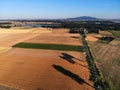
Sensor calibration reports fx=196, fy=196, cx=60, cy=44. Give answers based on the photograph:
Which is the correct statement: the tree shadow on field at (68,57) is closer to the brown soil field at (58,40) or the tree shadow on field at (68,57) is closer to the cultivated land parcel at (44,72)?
the cultivated land parcel at (44,72)

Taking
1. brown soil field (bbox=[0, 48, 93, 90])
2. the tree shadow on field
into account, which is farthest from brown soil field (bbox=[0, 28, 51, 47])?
the tree shadow on field

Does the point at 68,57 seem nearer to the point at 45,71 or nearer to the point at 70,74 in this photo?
the point at 45,71

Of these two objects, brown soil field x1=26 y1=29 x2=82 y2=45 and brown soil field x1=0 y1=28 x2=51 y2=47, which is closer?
brown soil field x1=0 y1=28 x2=51 y2=47

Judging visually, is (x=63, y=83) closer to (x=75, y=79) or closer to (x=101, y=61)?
(x=75, y=79)

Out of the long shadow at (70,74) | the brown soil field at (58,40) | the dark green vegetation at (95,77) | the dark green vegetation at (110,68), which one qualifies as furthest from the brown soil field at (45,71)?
the brown soil field at (58,40)

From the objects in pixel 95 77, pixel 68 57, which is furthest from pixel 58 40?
pixel 95 77

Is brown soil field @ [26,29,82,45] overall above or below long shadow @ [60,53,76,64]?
below

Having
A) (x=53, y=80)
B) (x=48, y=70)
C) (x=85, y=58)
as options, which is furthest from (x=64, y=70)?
(x=85, y=58)

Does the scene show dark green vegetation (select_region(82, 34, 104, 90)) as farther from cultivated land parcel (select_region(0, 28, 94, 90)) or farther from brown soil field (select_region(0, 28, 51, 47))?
brown soil field (select_region(0, 28, 51, 47))
